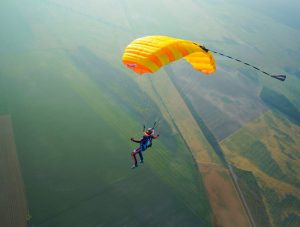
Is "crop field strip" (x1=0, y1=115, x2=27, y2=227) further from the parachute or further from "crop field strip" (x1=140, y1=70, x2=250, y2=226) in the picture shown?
"crop field strip" (x1=140, y1=70, x2=250, y2=226)

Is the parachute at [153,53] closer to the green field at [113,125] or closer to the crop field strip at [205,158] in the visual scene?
the green field at [113,125]

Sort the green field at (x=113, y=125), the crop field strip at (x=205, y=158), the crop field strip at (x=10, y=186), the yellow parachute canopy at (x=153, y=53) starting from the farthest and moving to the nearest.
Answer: the crop field strip at (x=205, y=158)
the green field at (x=113, y=125)
the crop field strip at (x=10, y=186)
the yellow parachute canopy at (x=153, y=53)

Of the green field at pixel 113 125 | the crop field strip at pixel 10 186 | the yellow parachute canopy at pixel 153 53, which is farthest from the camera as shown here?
the green field at pixel 113 125

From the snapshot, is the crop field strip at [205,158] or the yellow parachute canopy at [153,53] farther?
the crop field strip at [205,158]

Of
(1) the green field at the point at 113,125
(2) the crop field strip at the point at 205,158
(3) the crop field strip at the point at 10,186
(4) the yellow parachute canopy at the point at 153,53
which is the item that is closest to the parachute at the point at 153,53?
(4) the yellow parachute canopy at the point at 153,53

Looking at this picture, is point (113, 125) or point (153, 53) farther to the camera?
point (113, 125)

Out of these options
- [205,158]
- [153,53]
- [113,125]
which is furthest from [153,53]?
[205,158]

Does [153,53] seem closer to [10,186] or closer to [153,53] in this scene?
[153,53]

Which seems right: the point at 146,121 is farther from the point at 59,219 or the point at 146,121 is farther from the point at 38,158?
the point at 59,219

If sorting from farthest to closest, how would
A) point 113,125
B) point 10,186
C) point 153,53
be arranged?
point 113,125
point 10,186
point 153,53

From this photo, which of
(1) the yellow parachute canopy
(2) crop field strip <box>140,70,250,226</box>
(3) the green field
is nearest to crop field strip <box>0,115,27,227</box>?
(3) the green field
